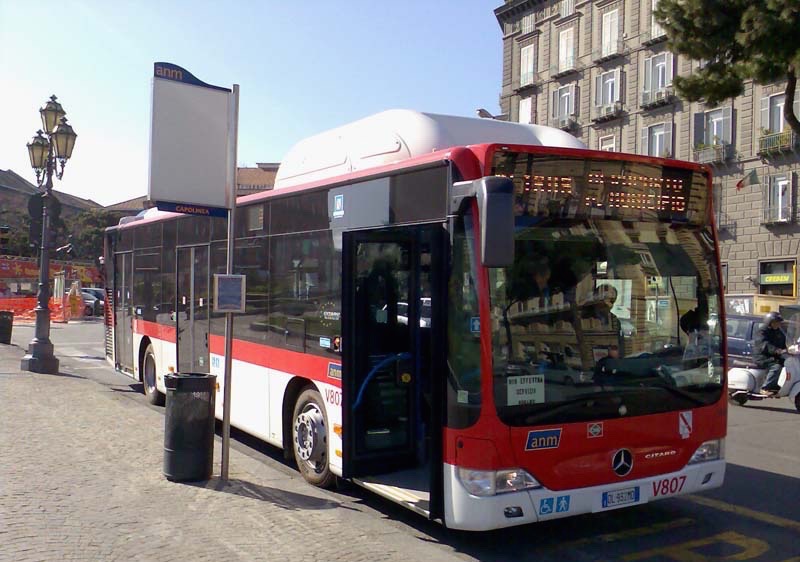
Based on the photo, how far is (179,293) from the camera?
37.2 ft

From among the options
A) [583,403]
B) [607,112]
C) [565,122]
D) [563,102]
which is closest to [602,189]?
[583,403]

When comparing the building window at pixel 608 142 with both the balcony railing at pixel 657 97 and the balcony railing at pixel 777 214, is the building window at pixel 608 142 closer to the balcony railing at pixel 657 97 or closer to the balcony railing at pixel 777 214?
the balcony railing at pixel 657 97

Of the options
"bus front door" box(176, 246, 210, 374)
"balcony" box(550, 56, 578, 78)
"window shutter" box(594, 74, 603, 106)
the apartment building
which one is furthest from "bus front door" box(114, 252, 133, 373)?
"balcony" box(550, 56, 578, 78)

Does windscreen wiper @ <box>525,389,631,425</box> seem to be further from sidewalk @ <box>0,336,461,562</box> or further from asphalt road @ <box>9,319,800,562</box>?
sidewalk @ <box>0,336,461,562</box>

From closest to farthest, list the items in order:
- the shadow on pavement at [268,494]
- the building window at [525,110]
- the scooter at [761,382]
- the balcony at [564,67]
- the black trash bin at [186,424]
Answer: the shadow on pavement at [268,494]
the black trash bin at [186,424]
the scooter at [761,382]
the balcony at [564,67]
the building window at [525,110]

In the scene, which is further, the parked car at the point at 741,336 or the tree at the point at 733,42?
the parked car at the point at 741,336

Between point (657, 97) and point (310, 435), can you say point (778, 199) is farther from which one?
point (310, 435)

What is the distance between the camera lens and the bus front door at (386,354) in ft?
23.1

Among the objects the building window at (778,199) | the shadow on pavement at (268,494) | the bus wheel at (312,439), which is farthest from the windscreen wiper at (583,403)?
the building window at (778,199)

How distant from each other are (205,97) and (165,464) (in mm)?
3577

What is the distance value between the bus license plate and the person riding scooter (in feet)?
31.7

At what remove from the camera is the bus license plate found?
19.7ft

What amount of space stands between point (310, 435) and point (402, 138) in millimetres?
2981

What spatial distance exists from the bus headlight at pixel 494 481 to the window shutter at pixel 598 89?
39871 mm
